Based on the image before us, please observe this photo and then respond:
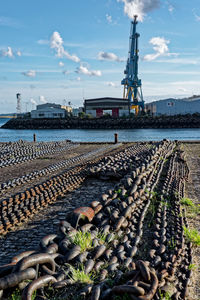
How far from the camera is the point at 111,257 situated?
2.72m

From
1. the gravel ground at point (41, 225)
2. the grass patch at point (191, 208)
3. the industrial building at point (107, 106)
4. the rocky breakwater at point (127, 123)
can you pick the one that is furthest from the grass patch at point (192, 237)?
the industrial building at point (107, 106)

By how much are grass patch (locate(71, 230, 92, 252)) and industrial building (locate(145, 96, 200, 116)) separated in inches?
3079

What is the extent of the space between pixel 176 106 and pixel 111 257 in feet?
282

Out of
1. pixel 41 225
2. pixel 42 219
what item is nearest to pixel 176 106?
pixel 42 219

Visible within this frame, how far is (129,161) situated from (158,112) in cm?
8354

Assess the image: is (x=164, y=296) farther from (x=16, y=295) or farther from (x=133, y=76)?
(x=133, y=76)

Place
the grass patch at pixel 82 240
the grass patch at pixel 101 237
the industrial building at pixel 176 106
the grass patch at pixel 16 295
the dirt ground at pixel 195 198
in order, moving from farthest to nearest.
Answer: the industrial building at pixel 176 106 < the grass patch at pixel 101 237 < the grass patch at pixel 82 240 < the dirt ground at pixel 195 198 < the grass patch at pixel 16 295

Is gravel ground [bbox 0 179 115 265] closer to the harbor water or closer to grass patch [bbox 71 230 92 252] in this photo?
grass patch [bbox 71 230 92 252]

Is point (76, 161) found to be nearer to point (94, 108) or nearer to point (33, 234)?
point (33, 234)

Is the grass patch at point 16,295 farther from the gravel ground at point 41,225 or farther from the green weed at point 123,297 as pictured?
the gravel ground at point 41,225

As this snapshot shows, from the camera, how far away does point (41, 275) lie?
2.29 meters

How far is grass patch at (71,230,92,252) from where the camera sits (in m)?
2.80

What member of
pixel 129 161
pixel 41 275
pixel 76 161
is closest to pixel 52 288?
pixel 41 275

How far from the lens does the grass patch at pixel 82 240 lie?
2803 mm
